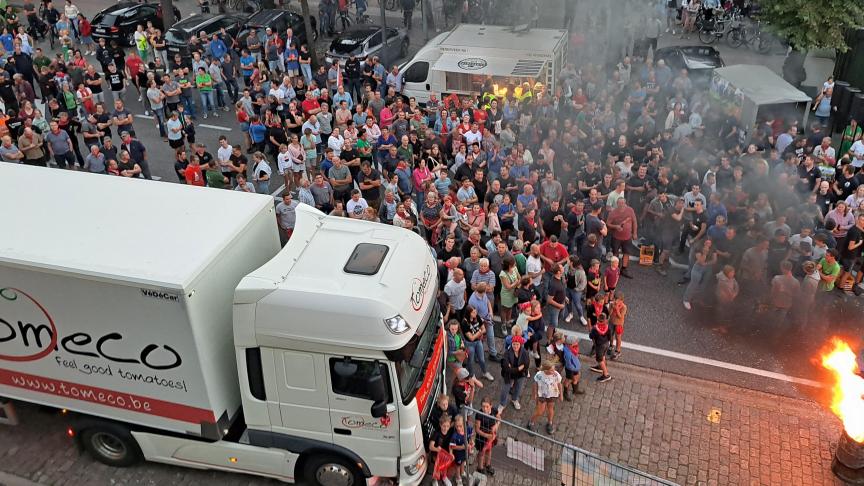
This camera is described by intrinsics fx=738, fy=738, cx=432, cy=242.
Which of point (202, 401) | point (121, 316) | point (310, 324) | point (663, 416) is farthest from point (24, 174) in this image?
point (663, 416)

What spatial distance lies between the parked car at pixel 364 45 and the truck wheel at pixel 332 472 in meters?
13.6

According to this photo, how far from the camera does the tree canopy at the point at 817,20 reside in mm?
17172

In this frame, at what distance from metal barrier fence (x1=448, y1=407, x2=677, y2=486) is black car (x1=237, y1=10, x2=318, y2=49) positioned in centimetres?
1511

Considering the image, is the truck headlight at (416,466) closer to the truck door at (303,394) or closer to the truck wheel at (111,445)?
the truck door at (303,394)

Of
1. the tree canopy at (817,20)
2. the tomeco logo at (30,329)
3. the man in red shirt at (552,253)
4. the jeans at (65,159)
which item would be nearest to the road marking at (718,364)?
the man in red shirt at (552,253)

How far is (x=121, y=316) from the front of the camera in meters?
7.23

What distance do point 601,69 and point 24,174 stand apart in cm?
1357

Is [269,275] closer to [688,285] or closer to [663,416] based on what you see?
[663,416]

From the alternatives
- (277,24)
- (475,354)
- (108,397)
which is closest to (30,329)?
(108,397)

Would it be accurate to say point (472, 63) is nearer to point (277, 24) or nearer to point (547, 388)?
point (277, 24)

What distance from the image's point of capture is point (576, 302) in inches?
429

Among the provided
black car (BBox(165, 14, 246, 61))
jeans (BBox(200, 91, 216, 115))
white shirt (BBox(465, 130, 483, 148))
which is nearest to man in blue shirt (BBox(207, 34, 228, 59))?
black car (BBox(165, 14, 246, 61))

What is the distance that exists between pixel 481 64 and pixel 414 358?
10.5m

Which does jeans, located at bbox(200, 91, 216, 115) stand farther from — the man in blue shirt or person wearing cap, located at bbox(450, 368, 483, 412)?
person wearing cap, located at bbox(450, 368, 483, 412)
